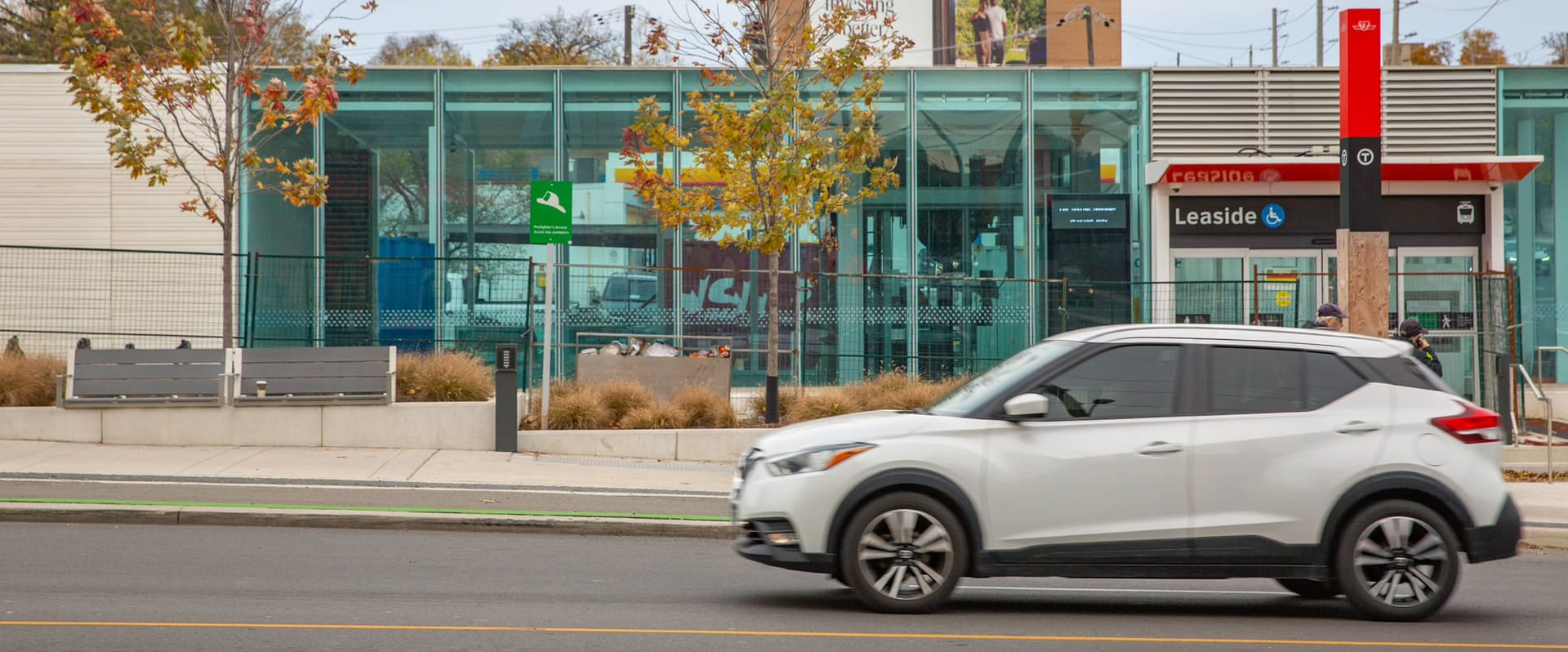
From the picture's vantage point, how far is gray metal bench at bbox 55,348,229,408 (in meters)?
15.0

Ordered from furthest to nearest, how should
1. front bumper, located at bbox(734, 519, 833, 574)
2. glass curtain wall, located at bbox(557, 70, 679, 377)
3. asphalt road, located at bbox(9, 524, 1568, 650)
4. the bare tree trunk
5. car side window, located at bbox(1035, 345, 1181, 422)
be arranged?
glass curtain wall, located at bbox(557, 70, 679, 377) → the bare tree trunk → car side window, located at bbox(1035, 345, 1181, 422) → front bumper, located at bbox(734, 519, 833, 574) → asphalt road, located at bbox(9, 524, 1568, 650)

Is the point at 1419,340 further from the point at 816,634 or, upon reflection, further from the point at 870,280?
the point at 816,634

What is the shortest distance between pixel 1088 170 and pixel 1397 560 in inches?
626

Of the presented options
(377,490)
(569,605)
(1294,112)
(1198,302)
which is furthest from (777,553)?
(1294,112)

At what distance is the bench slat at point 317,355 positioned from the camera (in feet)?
50.2

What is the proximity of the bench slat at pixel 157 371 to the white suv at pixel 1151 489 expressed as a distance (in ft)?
32.5

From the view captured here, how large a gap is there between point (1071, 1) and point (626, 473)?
6780 cm

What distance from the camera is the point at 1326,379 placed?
7445 millimetres

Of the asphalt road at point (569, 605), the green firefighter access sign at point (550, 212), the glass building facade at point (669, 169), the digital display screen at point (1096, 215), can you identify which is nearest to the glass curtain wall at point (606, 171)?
the glass building facade at point (669, 169)

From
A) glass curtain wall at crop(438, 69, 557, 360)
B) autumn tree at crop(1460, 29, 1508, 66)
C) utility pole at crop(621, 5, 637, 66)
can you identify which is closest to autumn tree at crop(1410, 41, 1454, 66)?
autumn tree at crop(1460, 29, 1508, 66)

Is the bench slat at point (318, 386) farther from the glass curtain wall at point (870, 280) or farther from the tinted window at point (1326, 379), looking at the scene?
the tinted window at point (1326, 379)

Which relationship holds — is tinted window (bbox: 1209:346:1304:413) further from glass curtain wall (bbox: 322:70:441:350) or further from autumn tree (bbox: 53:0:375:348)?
glass curtain wall (bbox: 322:70:441:350)

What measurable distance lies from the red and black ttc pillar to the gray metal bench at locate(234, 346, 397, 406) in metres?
10.3

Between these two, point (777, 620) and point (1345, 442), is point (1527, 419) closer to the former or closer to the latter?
point (1345, 442)
